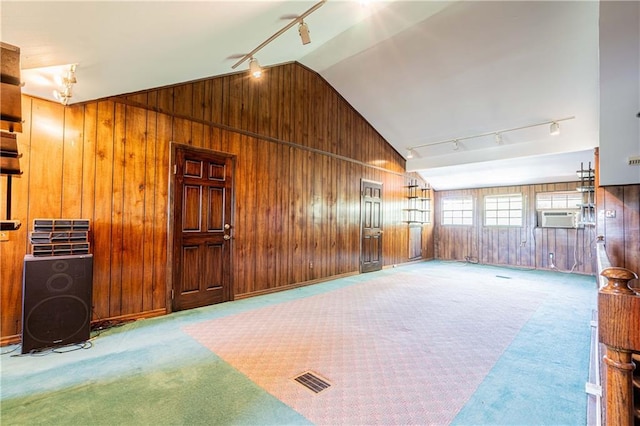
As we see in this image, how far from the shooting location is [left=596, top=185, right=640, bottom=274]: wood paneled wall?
433cm

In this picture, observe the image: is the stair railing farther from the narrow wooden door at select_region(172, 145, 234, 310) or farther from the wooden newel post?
the narrow wooden door at select_region(172, 145, 234, 310)

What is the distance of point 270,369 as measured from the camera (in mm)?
2254

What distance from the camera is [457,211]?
8883mm

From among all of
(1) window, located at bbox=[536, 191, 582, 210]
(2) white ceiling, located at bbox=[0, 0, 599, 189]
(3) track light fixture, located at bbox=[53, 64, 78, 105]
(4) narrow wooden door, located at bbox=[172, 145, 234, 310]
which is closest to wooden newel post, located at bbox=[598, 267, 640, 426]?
(2) white ceiling, located at bbox=[0, 0, 599, 189]

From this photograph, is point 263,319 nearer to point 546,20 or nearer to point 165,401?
point 165,401

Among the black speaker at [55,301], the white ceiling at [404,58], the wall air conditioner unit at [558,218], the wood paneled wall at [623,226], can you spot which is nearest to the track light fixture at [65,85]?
the white ceiling at [404,58]

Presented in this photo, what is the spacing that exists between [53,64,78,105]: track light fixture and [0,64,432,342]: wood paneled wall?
0.23 m

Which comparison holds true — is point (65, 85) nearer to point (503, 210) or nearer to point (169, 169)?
point (169, 169)

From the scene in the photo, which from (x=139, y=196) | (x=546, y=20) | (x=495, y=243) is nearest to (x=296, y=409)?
(x=139, y=196)

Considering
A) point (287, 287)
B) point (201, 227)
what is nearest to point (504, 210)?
point (287, 287)

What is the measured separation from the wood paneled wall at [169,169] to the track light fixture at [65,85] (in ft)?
0.77

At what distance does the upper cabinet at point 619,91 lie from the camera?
2.64m

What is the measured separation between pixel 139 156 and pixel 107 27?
184 cm

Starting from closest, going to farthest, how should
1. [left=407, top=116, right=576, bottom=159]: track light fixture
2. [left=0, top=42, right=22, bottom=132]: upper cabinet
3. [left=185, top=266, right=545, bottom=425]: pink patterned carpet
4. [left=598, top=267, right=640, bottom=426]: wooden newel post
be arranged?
[left=598, top=267, right=640, bottom=426]: wooden newel post
[left=0, top=42, right=22, bottom=132]: upper cabinet
[left=185, top=266, right=545, bottom=425]: pink patterned carpet
[left=407, top=116, right=576, bottom=159]: track light fixture
